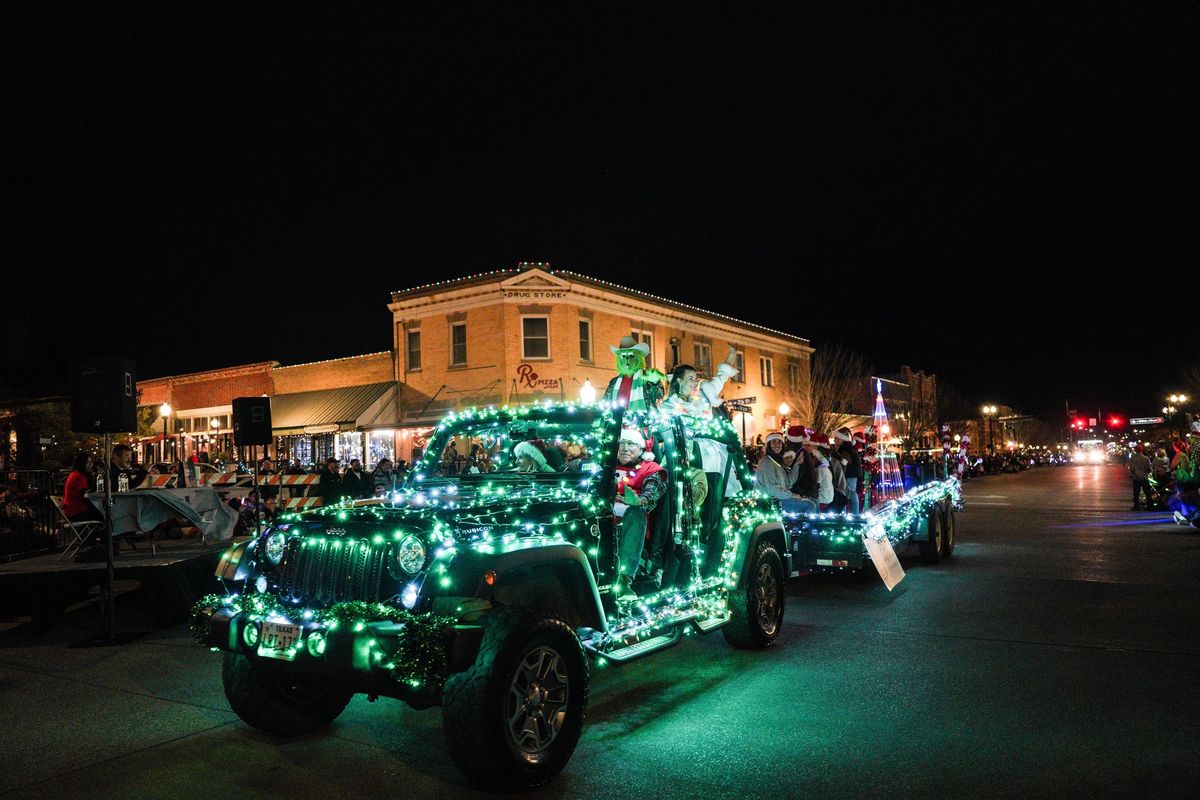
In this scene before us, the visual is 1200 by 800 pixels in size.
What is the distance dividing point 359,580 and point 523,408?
2.18 m

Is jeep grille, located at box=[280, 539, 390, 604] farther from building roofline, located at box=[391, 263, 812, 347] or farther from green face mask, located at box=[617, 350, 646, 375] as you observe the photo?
building roofline, located at box=[391, 263, 812, 347]

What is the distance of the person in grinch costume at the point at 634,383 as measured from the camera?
666 centimetres

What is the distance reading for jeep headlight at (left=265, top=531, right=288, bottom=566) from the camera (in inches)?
210

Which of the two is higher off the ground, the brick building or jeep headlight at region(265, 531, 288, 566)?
the brick building

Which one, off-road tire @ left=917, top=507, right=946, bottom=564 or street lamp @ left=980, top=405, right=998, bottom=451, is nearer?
off-road tire @ left=917, top=507, right=946, bottom=564

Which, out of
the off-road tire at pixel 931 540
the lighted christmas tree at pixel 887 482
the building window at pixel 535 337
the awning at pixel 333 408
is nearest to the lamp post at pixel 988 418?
the building window at pixel 535 337

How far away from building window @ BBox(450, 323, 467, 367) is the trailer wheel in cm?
1794

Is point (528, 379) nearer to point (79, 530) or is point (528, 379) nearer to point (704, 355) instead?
point (704, 355)

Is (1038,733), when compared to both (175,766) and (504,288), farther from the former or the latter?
(504,288)

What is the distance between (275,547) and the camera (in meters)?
5.38

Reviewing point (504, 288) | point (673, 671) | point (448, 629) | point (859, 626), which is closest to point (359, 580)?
point (448, 629)

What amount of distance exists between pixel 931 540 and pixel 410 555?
977 cm

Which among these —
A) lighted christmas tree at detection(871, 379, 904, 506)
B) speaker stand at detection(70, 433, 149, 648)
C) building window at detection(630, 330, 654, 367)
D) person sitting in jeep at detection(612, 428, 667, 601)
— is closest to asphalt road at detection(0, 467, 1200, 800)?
speaker stand at detection(70, 433, 149, 648)

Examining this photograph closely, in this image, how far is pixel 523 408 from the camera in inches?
265
